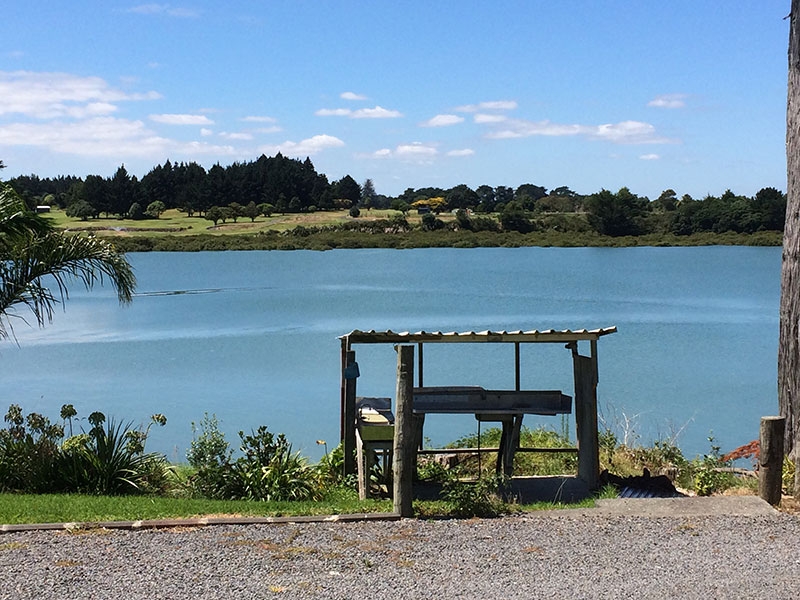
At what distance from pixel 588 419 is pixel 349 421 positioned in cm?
244

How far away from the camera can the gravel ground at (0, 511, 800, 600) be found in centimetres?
577

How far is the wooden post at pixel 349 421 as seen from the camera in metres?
10.1

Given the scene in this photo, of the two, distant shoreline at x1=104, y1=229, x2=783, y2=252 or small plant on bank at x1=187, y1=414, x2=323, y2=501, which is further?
distant shoreline at x1=104, y1=229, x2=783, y2=252

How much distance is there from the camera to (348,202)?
11069 centimetres

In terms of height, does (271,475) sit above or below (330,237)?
below

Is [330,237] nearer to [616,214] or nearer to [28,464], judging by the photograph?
[616,214]

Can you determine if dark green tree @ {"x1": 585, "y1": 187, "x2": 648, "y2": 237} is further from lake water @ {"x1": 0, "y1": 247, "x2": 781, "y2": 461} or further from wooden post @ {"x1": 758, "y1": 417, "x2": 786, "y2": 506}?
wooden post @ {"x1": 758, "y1": 417, "x2": 786, "y2": 506}

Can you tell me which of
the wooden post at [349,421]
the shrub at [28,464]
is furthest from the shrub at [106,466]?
the wooden post at [349,421]

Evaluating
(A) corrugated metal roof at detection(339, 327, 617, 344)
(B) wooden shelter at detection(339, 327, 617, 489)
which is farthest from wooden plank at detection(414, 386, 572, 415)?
(A) corrugated metal roof at detection(339, 327, 617, 344)

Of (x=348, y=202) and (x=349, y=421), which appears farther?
(x=348, y=202)

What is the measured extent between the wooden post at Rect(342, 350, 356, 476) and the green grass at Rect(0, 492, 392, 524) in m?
1.02

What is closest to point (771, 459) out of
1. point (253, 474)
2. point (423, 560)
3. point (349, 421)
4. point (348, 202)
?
point (423, 560)

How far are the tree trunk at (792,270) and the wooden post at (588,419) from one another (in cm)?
216

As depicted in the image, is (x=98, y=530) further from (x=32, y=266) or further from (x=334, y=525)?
(x=32, y=266)
